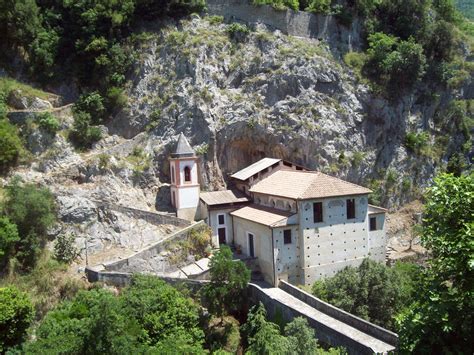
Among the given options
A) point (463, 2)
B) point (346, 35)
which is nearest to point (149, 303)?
point (346, 35)

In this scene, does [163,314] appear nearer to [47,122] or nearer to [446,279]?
[446,279]

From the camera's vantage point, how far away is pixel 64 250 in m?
29.5

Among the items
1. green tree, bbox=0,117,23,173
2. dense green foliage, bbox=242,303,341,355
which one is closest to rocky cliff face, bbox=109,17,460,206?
green tree, bbox=0,117,23,173

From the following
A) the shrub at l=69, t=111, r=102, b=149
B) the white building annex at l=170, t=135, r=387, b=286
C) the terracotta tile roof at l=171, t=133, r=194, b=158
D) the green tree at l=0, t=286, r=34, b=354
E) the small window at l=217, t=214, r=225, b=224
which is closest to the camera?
the green tree at l=0, t=286, r=34, b=354

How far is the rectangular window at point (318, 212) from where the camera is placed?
31.1 metres

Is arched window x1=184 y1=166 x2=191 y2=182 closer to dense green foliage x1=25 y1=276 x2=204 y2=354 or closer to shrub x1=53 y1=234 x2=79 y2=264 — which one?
shrub x1=53 y1=234 x2=79 y2=264

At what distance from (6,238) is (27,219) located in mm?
2547

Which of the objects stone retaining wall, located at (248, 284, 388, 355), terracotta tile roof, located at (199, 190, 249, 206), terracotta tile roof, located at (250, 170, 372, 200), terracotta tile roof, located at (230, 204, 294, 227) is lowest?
stone retaining wall, located at (248, 284, 388, 355)

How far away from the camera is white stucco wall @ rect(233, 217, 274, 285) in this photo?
30.8 meters

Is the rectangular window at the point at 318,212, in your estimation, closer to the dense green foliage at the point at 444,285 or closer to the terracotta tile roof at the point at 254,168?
the terracotta tile roof at the point at 254,168

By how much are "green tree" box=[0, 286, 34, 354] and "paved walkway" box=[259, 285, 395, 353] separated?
13250 mm

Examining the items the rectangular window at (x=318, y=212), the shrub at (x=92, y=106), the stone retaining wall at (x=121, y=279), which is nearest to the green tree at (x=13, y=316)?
the stone retaining wall at (x=121, y=279)

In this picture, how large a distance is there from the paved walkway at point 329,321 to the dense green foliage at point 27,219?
14.3 meters

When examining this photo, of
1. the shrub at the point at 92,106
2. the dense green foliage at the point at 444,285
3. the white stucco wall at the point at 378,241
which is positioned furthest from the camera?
the shrub at the point at 92,106
